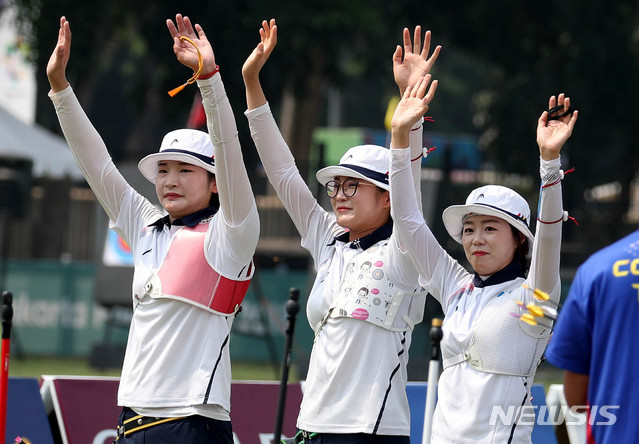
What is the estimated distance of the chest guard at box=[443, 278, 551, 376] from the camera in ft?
16.0

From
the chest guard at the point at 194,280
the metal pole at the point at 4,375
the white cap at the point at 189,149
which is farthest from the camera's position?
the metal pole at the point at 4,375

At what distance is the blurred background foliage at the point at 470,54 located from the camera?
55.2 feet

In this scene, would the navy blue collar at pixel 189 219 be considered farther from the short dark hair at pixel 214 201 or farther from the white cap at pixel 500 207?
the white cap at pixel 500 207

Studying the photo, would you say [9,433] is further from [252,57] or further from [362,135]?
[362,135]

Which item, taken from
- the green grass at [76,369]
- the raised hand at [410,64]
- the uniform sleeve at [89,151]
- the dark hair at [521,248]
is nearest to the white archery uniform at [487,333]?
the dark hair at [521,248]

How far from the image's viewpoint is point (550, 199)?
15.4 feet

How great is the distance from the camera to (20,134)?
17.2m

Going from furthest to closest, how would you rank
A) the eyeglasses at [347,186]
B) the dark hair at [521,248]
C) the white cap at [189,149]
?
the eyeglasses at [347,186] < the white cap at [189,149] < the dark hair at [521,248]

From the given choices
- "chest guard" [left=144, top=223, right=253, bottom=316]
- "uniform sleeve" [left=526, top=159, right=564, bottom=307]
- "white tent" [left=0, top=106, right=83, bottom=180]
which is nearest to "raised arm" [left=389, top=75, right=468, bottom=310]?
"uniform sleeve" [left=526, top=159, right=564, bottom=307]

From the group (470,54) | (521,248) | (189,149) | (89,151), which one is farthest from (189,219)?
(470,54)

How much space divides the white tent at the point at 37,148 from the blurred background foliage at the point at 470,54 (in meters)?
0.86

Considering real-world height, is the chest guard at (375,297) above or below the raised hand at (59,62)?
below

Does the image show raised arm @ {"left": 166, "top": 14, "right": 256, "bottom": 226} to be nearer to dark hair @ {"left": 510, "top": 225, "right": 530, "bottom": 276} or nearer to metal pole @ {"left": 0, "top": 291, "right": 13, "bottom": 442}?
dark hair @ {"left": 510, "top": 225, "right": 530, "bottom": 276}

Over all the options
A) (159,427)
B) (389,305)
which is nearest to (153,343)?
(159,427)
